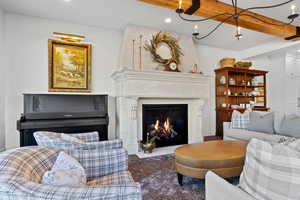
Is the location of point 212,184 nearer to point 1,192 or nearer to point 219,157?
point 219,157

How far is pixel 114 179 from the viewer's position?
128cm

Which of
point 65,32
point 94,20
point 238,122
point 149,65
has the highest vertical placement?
point 94,20

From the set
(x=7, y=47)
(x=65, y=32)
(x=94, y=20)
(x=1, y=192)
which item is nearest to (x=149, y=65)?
(x=94, y=20)

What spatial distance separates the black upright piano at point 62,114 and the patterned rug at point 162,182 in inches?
40.3

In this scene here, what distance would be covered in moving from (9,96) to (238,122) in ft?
14.5

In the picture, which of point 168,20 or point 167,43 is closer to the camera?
point 168,20

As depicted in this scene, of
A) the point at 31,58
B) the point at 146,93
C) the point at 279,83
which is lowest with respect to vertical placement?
the point at 146,93

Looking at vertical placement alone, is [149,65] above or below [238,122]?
above

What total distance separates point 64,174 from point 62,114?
229 cm

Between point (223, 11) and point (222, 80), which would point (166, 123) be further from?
point (223, 11)

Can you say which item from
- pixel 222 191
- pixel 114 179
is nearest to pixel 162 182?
pixel 114 179

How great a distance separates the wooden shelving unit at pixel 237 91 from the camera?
452 centimetres

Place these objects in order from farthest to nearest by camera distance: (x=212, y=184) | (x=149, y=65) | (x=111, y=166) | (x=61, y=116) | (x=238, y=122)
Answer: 1. (x=149, y=65)
2. (x=238, y=122)
3. (x=61, y=116)
4. (x=111, y=166)
5. (x=212, y=184)

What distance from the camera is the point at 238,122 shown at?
323 centimetres
